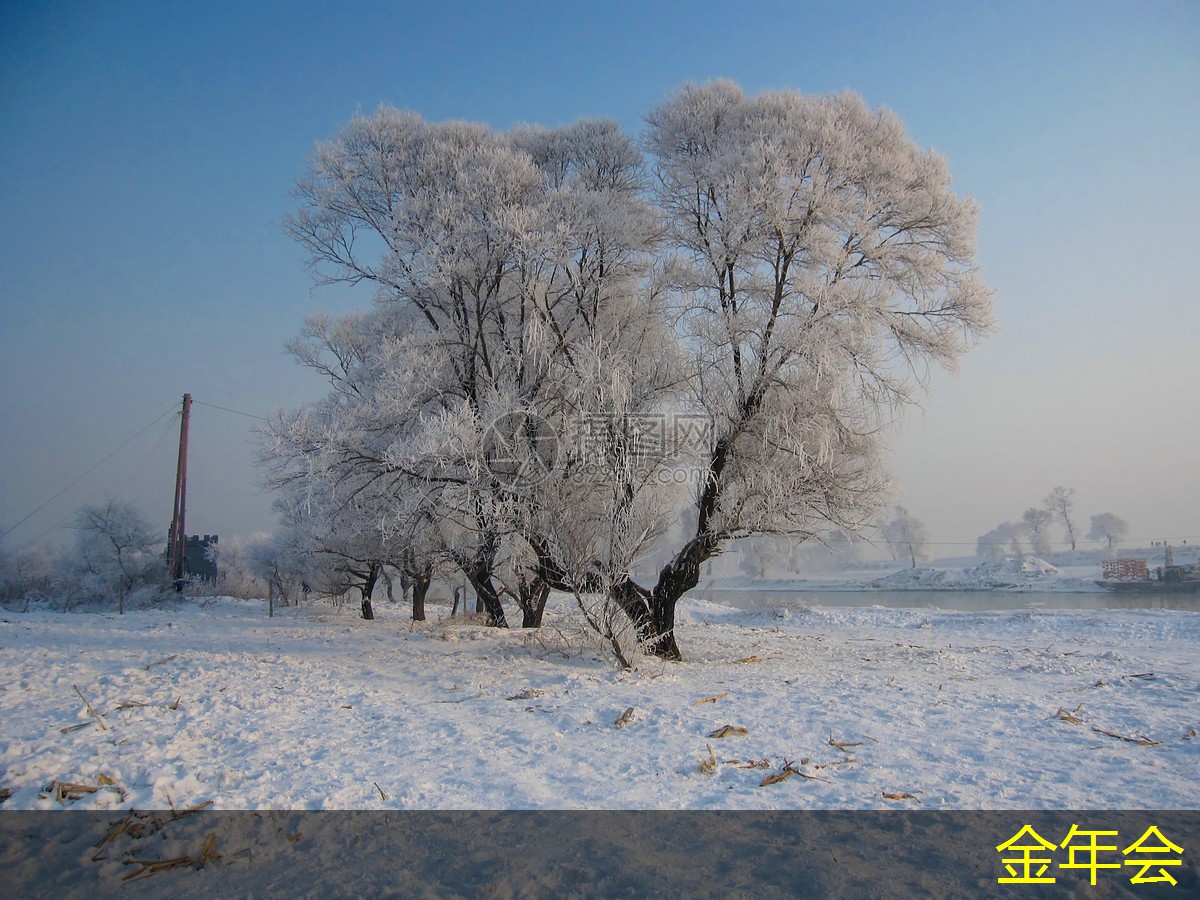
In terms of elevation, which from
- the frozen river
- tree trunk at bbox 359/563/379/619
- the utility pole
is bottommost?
the frozen river

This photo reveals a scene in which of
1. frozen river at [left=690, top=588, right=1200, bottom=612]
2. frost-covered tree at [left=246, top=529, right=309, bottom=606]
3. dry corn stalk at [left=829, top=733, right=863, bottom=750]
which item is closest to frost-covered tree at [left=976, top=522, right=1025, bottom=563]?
frozen river at [left=690, top=588, right=1200, bottom=612]

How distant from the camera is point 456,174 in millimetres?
12836

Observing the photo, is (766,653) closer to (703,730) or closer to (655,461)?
(655,461)

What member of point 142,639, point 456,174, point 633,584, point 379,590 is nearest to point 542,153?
point 456,174

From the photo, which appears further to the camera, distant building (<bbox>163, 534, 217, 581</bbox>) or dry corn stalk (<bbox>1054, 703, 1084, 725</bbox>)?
distant building (<bbox>163, 534, 217, 581</bbox>)

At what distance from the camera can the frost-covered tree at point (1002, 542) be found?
11150 centimetres

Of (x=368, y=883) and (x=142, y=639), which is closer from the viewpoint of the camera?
(x=368, y=883)

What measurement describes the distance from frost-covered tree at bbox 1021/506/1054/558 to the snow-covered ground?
112 m

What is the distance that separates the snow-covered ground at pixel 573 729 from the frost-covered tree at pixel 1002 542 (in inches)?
4566

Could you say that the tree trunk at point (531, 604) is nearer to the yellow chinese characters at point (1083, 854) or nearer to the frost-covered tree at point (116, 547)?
the yellow chinese characters at point (1083, 854)

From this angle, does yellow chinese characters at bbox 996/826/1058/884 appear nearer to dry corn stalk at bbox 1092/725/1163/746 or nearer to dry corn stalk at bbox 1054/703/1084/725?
dry corn stalk at bbox 1092/725/1163/746

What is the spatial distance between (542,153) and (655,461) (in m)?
8.25

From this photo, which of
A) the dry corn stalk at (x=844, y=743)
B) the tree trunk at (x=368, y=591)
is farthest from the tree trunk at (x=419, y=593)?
the dry corn stalk at (x=844, y=743)

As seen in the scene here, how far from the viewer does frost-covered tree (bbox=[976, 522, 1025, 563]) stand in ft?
366
